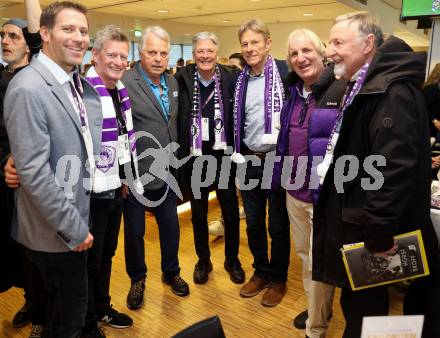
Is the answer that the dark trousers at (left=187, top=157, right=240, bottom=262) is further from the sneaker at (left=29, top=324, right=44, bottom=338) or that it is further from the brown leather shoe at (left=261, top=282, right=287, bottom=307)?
the sneaker at (left=29, top=324, right=44, bottom=338)

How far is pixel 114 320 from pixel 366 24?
2.19 meters

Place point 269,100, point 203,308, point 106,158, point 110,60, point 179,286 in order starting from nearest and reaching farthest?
1. point 106,158
2. point 110,60
3. point 269,100
4. point 203,308
5. point 179,286

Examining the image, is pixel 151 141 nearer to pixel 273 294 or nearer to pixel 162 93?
pixel 162 93

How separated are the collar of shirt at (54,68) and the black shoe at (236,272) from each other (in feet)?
6.36

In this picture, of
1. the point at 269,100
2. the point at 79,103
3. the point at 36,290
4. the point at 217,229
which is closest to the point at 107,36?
the point at 79,103

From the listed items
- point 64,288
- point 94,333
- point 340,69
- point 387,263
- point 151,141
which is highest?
point 340,69

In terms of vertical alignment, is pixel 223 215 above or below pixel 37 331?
above

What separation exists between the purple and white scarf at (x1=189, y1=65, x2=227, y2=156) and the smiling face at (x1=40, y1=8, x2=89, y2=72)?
3.57ft

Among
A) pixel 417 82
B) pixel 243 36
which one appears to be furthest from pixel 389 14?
pixel 417 82

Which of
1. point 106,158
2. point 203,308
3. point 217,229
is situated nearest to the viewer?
point 106,158

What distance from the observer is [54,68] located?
1579 mm

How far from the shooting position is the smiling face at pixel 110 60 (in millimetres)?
2092

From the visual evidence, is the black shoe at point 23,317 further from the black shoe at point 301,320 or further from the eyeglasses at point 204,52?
the eyeglasses at point 204,52

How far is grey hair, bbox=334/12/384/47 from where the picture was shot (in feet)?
5.33
